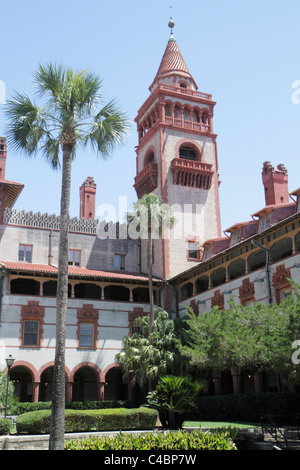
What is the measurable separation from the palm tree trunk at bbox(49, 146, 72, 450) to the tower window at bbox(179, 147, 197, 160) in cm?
2892

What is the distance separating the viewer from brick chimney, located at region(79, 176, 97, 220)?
49.9 meters

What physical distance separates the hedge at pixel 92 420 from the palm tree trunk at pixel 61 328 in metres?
6.64

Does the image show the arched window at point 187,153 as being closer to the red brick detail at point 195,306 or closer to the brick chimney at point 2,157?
the red brick detail at point 195,306

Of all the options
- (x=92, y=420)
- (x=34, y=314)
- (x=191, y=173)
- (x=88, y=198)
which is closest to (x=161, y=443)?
(x=92, y=420)

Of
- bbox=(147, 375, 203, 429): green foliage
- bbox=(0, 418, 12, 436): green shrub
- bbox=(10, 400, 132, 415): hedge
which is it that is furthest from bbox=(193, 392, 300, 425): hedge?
bbox=(0, 418, 12, 436): green shrub

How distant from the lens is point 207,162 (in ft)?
160

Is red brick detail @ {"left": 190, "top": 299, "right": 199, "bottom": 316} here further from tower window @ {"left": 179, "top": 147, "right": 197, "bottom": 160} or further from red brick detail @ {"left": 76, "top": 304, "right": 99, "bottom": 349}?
tower window @ {"left": 179, "top": 147, "right": 197, "bottom": 160}

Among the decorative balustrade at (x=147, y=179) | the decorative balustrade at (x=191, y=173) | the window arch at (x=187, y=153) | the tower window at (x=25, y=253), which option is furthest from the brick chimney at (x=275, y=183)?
the tower window at (x=25, y=253)

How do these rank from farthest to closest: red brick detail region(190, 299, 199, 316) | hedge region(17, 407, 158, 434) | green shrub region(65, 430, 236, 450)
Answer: red brick detail region(190, 299, 199, 316)
hedge region(17, 407, 158, 434)
green shrub region(65, 430, 236, 450)

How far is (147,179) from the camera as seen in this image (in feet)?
157

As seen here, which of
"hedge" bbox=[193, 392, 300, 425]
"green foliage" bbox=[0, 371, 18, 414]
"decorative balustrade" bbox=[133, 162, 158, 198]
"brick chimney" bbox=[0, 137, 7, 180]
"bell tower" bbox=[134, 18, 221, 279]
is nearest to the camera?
"hedge" bbox=[193, 392, 300, 425]
